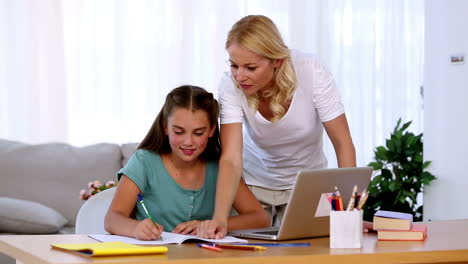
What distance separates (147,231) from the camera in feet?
5.87

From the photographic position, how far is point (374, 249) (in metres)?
1.69

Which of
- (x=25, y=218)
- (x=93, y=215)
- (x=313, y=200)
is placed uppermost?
(x=313, y=200)

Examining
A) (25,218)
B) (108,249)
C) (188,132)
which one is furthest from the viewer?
(25,218)

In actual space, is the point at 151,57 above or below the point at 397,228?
above

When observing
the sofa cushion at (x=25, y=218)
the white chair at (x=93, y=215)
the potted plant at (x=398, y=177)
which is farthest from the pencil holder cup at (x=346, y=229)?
the potted plant at (x=398, y=177)

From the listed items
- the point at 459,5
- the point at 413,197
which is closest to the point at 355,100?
the point at 413,197

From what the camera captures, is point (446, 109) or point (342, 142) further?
point (446, 109)

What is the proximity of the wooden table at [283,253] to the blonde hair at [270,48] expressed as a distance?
594 mm

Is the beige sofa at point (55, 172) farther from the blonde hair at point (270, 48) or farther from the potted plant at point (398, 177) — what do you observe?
the blonde hair at point (270, 48)

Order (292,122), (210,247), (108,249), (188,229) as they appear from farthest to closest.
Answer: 1. (292,122)
2. (188,229)
3. (210,247)
4. (108,249)

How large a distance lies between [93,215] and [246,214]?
1.45 feet

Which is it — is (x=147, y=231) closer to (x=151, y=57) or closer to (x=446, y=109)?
(x=446, y=109)

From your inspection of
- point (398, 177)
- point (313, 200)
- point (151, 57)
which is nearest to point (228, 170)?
point (313, 200)

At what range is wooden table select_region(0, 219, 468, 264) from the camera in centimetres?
150
